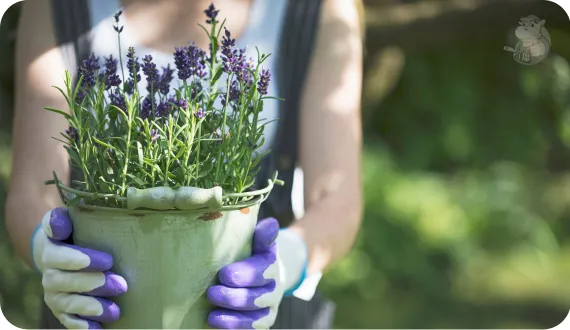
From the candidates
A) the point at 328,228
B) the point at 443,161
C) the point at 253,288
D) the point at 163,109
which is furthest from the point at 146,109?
the point at 443,161

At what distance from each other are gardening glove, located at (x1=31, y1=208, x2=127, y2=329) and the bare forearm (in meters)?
0.38

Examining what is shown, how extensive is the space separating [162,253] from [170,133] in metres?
0.13

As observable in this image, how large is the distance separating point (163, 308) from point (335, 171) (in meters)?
0.50

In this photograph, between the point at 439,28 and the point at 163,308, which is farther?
the point at 439,28

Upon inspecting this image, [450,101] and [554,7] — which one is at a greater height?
Answer: [554,7]

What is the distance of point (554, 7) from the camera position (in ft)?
6.34

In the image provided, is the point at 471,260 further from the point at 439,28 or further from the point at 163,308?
the point at 163,308

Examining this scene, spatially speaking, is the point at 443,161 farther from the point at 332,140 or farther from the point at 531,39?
the point at 332,140

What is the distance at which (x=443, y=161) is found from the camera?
96.4 inches

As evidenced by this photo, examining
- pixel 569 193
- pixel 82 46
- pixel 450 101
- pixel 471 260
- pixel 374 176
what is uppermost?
pixel 82 46

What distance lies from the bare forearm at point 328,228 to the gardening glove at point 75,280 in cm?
38

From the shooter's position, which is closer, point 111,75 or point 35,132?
point 111,75

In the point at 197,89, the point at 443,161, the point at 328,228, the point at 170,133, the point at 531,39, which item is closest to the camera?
the point at 170,133

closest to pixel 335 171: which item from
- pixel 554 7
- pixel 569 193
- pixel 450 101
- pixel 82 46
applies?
pixel 82 46
